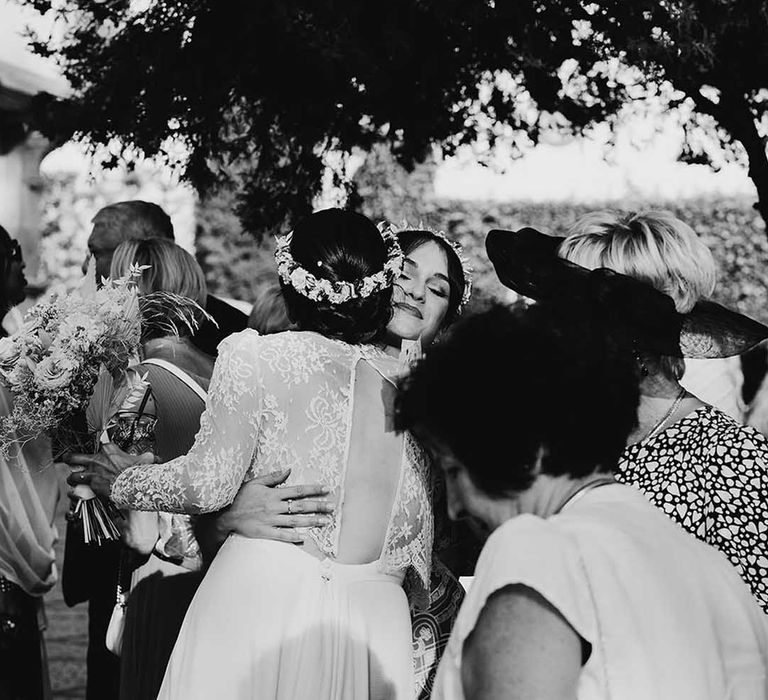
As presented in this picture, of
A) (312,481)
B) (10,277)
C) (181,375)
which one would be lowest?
(181,375)

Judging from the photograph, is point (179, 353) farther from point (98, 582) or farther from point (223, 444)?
point (223, 444)

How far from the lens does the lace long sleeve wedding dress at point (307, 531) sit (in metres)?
2.92

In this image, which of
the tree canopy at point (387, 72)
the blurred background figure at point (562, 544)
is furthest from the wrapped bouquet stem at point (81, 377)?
the blurred background figure at point (562, 544)

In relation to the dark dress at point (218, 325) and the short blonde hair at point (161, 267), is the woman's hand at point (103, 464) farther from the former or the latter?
the dark dress at point (218, 325)

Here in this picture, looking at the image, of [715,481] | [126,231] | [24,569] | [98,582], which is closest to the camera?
[715,481]

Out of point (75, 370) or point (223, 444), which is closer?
point (223, 444)

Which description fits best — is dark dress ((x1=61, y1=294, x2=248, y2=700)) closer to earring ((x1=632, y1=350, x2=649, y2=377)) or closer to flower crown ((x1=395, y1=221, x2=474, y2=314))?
flower crown ((x1=395, y1=221, x2=474, y2=314))

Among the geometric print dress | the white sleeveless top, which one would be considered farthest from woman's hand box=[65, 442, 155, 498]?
the white sleeveless top

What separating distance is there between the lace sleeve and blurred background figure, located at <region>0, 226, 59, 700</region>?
1.60 metres

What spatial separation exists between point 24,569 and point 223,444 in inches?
76.7

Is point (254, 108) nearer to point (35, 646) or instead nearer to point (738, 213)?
point (35, 646)

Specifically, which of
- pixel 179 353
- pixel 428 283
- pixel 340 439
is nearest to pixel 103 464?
pixel 179 353

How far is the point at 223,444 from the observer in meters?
2.95

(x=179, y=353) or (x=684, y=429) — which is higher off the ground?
(x=684, y=429)
